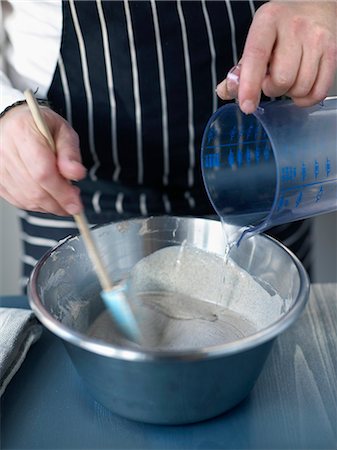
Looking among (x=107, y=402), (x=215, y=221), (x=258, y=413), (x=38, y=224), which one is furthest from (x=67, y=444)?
(x=38, y=224)

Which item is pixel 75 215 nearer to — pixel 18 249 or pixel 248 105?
pixel 248 105

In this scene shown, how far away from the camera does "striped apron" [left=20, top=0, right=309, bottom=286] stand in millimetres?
843

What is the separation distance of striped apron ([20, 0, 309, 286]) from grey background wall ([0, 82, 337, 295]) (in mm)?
409

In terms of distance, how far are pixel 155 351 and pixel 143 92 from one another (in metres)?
0.45

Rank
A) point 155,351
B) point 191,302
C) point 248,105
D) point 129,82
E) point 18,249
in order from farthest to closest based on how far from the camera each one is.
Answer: point 18,249 → point 129,82 → point 191,302 → point 248,105 → point 155,351

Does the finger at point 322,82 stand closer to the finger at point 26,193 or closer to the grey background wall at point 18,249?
the finger at point 26,193

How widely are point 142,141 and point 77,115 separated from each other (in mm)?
93

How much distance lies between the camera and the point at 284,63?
652 mm

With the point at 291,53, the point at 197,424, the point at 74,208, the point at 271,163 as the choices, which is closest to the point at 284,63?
the point at 291,53

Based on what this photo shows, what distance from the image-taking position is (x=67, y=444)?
59 cm

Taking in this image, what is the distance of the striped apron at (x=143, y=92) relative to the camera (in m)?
0.84

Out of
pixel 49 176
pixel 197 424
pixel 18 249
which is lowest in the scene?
pixel 18 249

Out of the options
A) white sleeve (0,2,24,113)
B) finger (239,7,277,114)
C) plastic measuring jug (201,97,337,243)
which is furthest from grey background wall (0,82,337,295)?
finger (239,7,277,114)

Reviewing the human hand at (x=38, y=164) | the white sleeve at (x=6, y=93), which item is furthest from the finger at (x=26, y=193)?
the white sleeve at (x=6, y=93)
